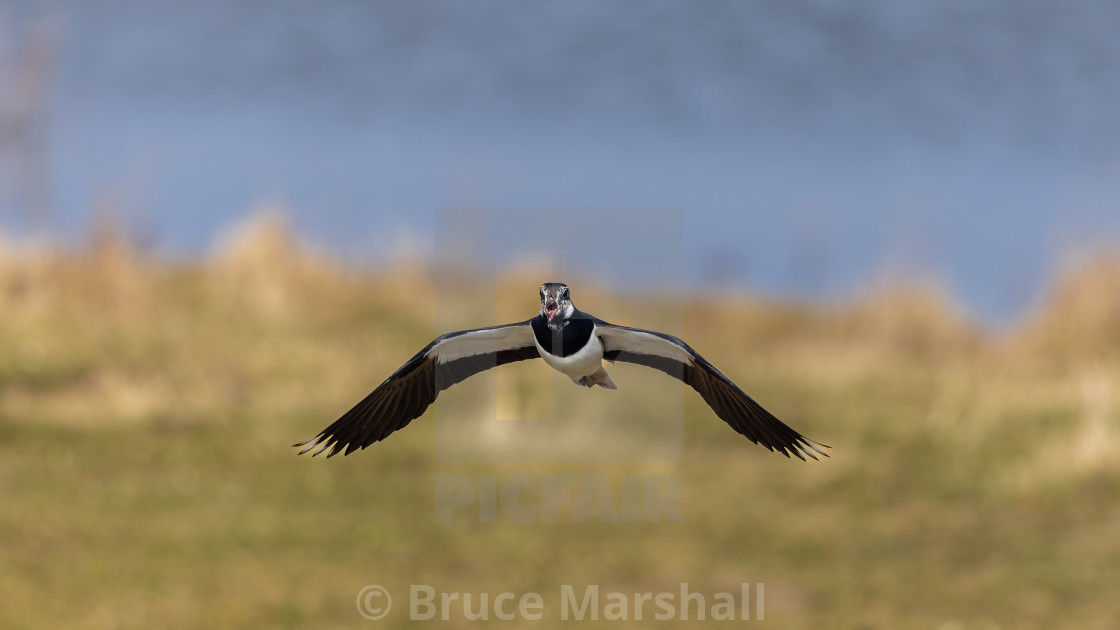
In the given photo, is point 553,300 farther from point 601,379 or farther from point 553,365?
point 601,379

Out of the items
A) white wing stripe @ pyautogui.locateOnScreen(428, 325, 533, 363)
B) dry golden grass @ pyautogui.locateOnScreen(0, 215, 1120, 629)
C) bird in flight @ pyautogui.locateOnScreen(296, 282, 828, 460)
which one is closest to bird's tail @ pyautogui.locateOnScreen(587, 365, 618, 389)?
bird in flight @ pyautogui.locateOnScreen(296, 282, 828, 460)

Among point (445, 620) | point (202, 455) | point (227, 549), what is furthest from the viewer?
point (202, 455)

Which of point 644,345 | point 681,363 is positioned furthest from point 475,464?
point 644,345

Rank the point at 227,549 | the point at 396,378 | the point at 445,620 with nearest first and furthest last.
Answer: the point at 396,378 < the point at 445,620 < the point at 227,549

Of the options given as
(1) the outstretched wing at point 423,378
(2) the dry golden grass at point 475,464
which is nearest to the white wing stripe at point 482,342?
(1) the outstretched wing at point 423,378

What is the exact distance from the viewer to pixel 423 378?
3219 millimetres

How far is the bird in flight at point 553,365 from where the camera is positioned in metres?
2.31

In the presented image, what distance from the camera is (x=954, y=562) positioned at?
20.1 meters

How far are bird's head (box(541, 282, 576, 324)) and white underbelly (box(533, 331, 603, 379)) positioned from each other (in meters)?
0.08

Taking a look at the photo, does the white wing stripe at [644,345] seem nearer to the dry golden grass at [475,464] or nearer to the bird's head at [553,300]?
the bird's head at [553,300]

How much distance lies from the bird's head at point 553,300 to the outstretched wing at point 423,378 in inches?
8.2

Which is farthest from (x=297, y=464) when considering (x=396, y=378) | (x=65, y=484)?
(x=396, y=378)

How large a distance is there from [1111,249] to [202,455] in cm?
1839

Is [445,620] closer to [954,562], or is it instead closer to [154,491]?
[154,491]
